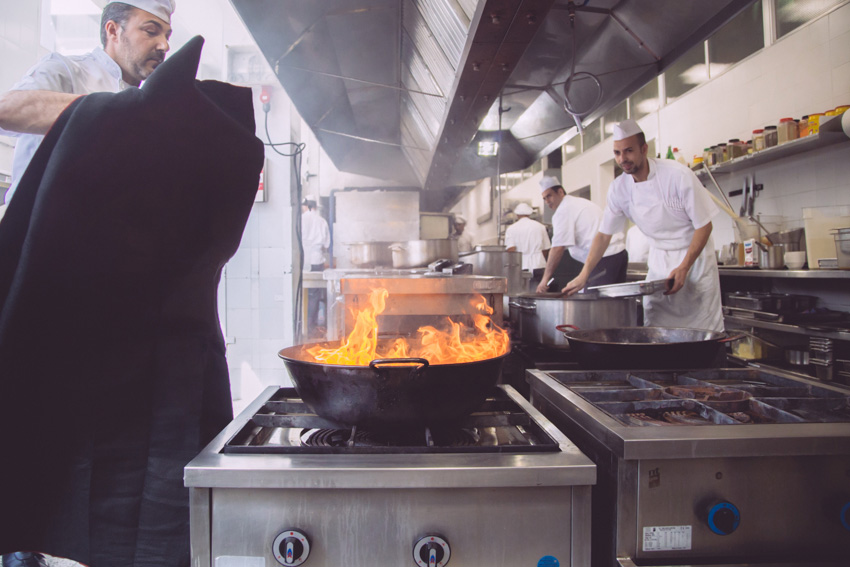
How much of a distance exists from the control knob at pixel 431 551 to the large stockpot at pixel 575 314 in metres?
1.07

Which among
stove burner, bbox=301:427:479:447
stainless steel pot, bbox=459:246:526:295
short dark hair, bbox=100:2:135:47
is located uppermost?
short dark hair, bbox=100:2:135:47

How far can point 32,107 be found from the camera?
0.93 metres

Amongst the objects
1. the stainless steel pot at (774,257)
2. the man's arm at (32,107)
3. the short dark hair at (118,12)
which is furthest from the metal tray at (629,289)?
the stainless steel pot at (774,257)

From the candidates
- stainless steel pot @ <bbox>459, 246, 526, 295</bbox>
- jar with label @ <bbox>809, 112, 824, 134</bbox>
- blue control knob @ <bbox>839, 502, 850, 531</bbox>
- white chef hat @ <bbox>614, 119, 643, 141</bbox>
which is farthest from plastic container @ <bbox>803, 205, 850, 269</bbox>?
blue control knob @ <bbox>839, 502, 850, 531</bbox>

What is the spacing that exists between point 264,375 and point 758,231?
14.3ft

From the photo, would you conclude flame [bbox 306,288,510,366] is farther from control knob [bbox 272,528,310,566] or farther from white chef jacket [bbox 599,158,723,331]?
white chef jacket [bbox 599,158,723,331]

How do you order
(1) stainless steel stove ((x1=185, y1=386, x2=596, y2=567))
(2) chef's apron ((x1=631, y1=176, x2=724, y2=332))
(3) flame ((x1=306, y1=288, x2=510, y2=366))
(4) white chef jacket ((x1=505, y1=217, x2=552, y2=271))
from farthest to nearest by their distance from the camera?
(4) white chef jacket ((x1=505, y1=217, x2=552, y2=271))
(2) chef's apron ((x1=631, y1=176, x2=724, y2=332))
(3) flame ((x1=306, y1=288, x2=510, y2=366))
(1) stainless steel stove ((x1=185, y1=386, x2=596, y2=567))

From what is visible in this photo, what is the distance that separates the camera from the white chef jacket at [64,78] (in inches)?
51.1

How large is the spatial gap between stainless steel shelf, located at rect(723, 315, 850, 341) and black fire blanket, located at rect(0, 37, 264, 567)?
3736mm

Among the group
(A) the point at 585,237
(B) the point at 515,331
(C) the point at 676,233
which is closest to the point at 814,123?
(A) the point at 585,237

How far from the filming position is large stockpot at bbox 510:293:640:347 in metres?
1.69

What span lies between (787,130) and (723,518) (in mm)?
4325

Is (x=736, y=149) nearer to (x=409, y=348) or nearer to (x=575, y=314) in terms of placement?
(x=575, y=314)

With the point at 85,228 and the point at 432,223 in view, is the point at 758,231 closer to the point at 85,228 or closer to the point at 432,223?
the point at 432,223
